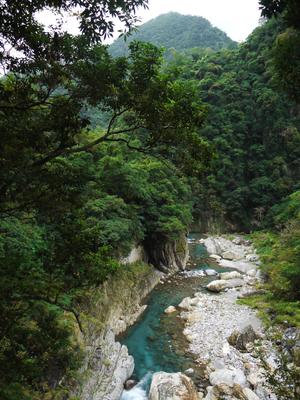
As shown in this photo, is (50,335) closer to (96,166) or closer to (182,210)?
(96,166)

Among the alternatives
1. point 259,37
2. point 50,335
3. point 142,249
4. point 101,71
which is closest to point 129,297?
point 142,249

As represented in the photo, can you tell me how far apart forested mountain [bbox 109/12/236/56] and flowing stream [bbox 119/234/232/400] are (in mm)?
76016

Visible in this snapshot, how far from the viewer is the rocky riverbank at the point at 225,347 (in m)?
9.16

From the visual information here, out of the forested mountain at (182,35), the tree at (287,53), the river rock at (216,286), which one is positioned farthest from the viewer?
the forested mountain at (182,35)

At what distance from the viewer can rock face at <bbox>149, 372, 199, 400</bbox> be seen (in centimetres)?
881

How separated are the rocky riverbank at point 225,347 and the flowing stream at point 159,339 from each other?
489 mm

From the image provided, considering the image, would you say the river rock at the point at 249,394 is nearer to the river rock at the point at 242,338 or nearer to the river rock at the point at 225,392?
the river rock at the point at 225,392

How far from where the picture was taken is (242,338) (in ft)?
41.2

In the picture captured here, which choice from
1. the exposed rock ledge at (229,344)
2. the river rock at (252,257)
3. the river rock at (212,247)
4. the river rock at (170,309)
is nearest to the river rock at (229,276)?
the exposed rock ledge at (229,344)

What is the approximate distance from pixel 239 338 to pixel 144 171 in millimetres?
10709

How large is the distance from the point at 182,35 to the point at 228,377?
9610cm

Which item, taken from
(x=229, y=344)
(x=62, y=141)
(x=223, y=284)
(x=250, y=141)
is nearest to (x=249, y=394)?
(x=229, y=344)

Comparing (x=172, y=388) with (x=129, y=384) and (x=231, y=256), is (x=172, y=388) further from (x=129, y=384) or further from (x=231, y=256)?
(x=231, y=256)

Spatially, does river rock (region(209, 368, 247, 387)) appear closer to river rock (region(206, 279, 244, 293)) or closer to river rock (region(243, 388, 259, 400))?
river rock (region(243, 388, 259, 400))
